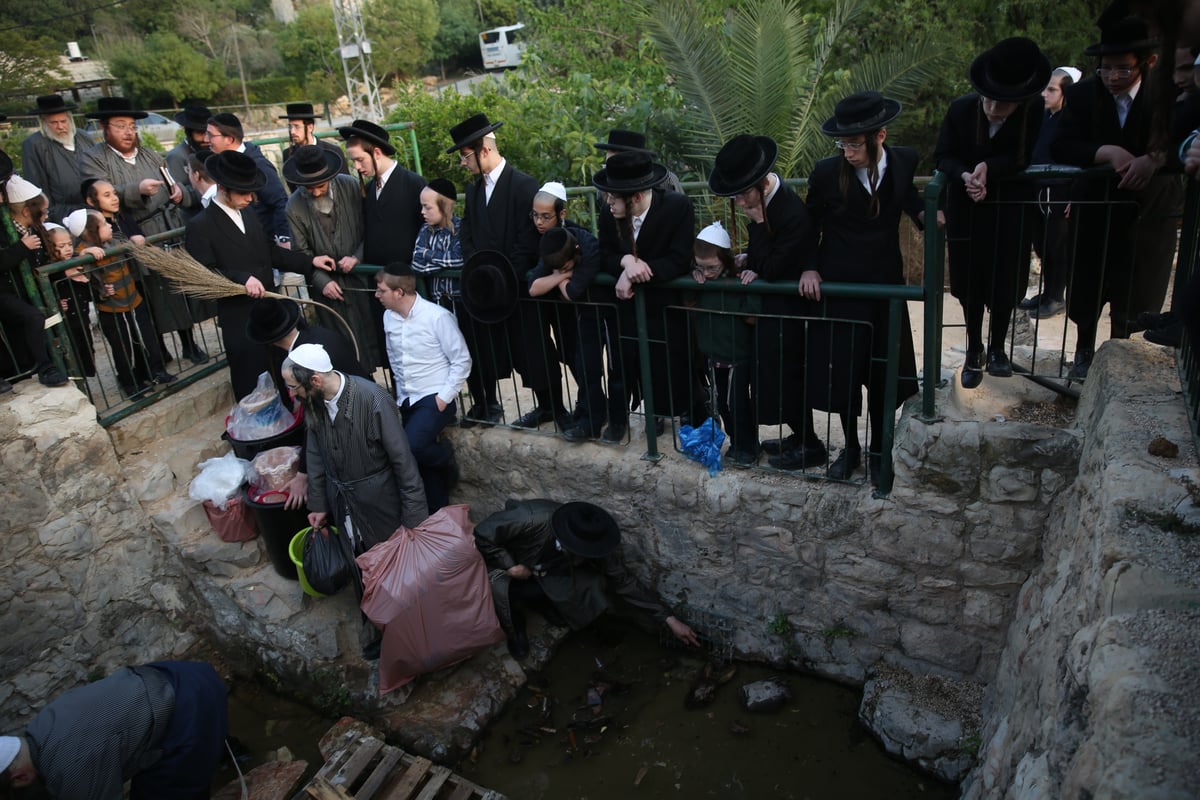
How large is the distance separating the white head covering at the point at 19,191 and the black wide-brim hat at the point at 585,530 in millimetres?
3699

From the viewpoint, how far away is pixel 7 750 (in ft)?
12.5

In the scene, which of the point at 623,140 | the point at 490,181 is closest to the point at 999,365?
the point at 623,140

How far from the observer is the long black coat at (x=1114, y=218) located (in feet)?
13.2

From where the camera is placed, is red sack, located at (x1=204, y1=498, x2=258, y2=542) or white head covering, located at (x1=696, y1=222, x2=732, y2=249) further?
red sack, located at (x1=204, y1=498, x2=258, y2=542)

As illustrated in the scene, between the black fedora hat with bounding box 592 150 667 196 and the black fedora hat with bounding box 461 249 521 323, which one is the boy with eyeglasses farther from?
the black fedora hat with bounding box 461 249 521 323

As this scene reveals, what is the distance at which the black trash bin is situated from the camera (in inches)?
212

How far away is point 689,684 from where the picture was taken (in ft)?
16.4

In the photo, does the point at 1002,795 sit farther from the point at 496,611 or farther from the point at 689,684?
the point at 496,611

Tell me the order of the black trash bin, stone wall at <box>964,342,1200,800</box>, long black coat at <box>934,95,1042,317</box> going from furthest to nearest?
the black trash bin
long black coat at <box>934,95,1042,317</box>
stone wall at <box>964,342,1200,800</box>

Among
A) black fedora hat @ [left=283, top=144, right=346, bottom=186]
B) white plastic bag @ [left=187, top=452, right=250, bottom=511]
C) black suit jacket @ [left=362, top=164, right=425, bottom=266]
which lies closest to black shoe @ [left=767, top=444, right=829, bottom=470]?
black suit jacket @ [left=362, top=164, right=425, bottom=266]

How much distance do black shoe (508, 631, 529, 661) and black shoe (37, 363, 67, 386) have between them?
3237 mm

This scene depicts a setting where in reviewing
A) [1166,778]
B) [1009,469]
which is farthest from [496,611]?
[1166,778]

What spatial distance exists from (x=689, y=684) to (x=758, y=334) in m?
2.04

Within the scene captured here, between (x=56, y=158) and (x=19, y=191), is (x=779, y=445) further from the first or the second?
(x=56, y=158)
